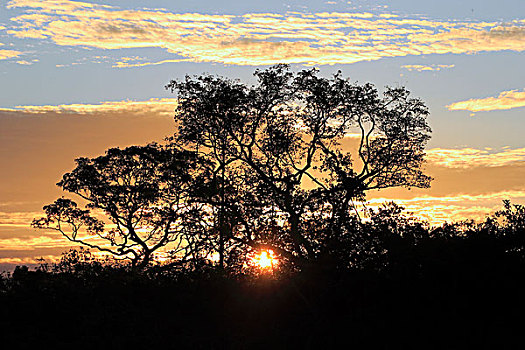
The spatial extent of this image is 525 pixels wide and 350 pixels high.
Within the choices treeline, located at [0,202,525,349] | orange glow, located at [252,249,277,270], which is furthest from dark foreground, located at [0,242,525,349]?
orange glow, located at [252,249,277,270]

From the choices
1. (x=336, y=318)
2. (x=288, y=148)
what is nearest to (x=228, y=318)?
(x=336, y=318)

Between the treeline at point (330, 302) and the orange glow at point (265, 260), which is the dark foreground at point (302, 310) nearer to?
the treeline at point (330, 302)

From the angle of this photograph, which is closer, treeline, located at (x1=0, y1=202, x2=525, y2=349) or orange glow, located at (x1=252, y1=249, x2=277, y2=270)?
treeline, located at (x1=0, y1=202, x2=525, y2=349)

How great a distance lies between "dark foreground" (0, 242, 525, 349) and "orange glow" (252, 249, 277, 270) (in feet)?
2.35

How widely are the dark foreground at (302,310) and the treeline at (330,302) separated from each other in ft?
0.11

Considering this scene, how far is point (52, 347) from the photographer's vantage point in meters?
18.3

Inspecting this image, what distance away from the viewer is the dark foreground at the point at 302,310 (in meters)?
18.6

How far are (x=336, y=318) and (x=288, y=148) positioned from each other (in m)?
12.4

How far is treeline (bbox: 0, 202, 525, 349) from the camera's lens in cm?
1866

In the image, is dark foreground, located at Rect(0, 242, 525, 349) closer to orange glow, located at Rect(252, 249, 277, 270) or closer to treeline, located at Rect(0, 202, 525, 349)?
treeline, located at Rect(0, 202, 525, 349)

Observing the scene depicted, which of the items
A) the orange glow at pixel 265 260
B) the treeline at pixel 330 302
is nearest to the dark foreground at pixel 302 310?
the treeline at pixel 330 302

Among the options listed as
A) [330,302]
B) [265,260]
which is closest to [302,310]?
[330,302]

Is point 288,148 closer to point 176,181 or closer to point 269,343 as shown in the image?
point 176,181

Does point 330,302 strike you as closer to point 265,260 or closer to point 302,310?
point 302,310
